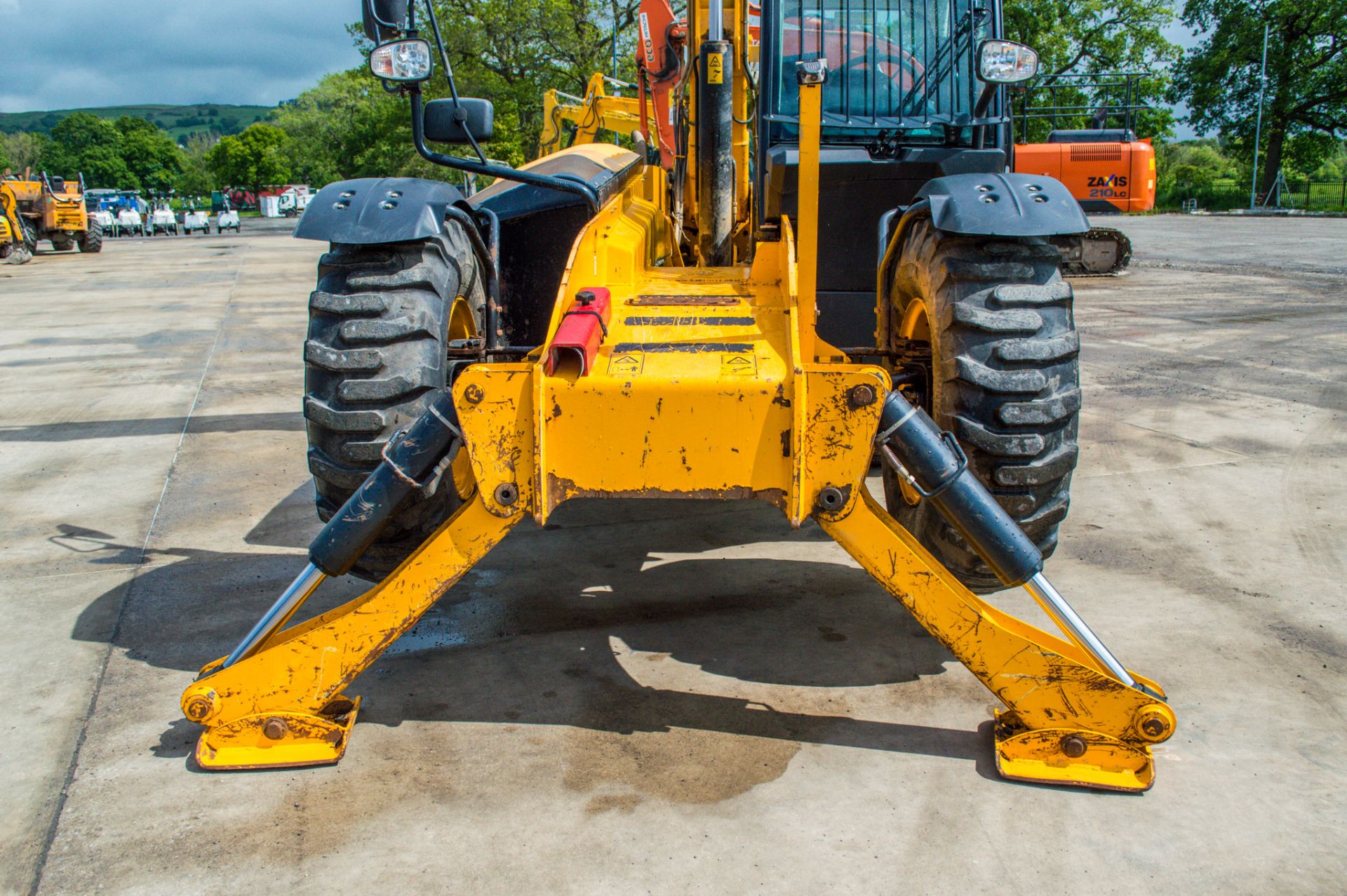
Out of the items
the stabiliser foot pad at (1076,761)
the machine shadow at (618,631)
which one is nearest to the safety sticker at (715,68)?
the machine shadow at (618,631)

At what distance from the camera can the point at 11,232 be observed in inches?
1046

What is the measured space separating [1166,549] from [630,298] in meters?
3.00

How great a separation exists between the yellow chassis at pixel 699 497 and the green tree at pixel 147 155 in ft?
419

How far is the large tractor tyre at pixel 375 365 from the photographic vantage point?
11.7 feet

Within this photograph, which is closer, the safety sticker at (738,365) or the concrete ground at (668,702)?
the concrete ground at (668,702)

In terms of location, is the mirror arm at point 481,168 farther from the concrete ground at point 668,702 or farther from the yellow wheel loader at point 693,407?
the concrete ground at point 668,702

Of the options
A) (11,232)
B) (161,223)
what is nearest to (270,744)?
(11,232)

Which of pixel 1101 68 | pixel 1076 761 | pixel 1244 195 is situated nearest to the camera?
pixel 1076 761

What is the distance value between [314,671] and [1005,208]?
2630 mm

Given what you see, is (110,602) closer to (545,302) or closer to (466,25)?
(545,302)

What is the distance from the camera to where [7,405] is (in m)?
8.99

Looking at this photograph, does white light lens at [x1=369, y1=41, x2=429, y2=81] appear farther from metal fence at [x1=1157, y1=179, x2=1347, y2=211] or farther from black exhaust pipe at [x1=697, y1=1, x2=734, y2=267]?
metal fence at [x1=1157, y1=179, x2=1347, y2=211]

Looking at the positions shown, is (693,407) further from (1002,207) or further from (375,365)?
(1002,207)

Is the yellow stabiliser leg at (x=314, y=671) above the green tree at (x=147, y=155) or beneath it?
beneath
